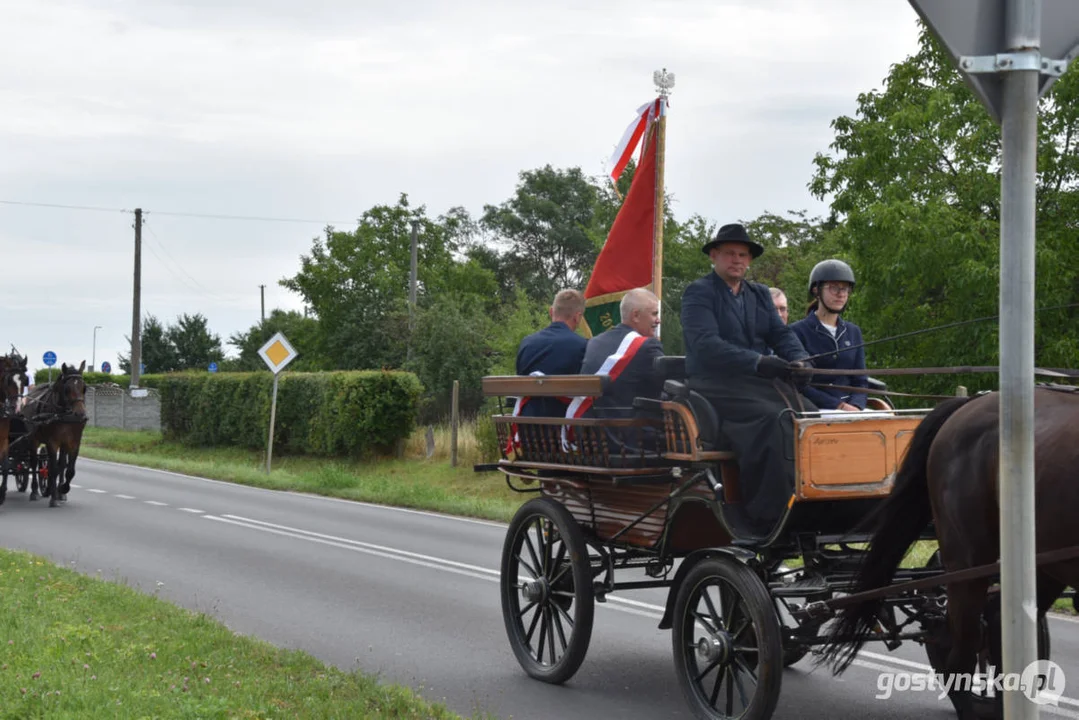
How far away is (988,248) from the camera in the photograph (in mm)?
18016

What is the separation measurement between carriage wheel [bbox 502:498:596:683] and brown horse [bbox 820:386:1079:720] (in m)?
1.64

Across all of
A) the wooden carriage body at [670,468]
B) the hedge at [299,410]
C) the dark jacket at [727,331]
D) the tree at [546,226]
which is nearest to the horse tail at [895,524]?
the wooden carriage body at [670,468]

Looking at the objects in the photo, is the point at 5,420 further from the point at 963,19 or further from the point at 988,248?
the point at 963,19

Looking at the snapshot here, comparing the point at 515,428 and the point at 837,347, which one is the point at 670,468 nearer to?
the point at 515,428

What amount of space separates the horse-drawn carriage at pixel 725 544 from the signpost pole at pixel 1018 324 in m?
2.26

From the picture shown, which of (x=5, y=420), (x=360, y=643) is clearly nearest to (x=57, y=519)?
(x=5, y=420)

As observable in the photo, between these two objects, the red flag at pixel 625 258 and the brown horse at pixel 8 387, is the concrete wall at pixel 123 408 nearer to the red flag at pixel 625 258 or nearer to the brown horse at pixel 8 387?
the brown horse at pixel 8 387

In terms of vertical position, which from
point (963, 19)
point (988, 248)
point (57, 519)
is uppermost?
point (988, 248)

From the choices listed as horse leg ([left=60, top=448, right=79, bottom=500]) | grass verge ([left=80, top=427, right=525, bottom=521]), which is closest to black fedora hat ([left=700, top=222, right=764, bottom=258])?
grass verge ([left=80, top=427, right=525, bottom=521])

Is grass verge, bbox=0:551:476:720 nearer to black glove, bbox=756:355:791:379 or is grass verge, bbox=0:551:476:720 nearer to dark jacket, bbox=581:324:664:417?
dark jacket, bbox=581:324:664:417

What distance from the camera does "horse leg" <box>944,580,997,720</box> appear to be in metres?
5.06

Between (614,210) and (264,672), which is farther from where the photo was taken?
(614,210)

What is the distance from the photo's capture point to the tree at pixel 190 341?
74.0m

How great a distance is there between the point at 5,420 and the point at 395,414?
12.1 m
